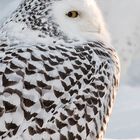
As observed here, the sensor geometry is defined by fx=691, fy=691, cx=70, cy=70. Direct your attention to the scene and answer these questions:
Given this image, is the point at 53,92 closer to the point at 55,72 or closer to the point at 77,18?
the point at 55,72

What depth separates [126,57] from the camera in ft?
17.5

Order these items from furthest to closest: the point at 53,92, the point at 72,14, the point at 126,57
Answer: the point at 126,57 → the point at 72,14 → the point at 53,92

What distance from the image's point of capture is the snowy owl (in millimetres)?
2053

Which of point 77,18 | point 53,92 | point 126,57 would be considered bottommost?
point 126,57

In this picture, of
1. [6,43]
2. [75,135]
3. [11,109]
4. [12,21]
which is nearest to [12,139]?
[11,109]

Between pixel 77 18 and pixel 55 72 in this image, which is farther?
pixel 77 18

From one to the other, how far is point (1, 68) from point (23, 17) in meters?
0.33

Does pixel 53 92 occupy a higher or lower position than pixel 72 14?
lower

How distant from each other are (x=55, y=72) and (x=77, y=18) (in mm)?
291

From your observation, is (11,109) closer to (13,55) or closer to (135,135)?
(13,55)

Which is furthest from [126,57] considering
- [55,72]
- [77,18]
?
[55,72]

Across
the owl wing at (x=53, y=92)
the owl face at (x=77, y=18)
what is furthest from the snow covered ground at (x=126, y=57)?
the owl wing at (x=53, y=92)

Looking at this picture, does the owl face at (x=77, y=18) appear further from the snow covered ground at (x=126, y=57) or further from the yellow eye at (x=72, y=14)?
the snow covered ground at (x=126, y=57)

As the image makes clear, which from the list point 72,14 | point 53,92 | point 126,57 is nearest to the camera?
point 53,92
